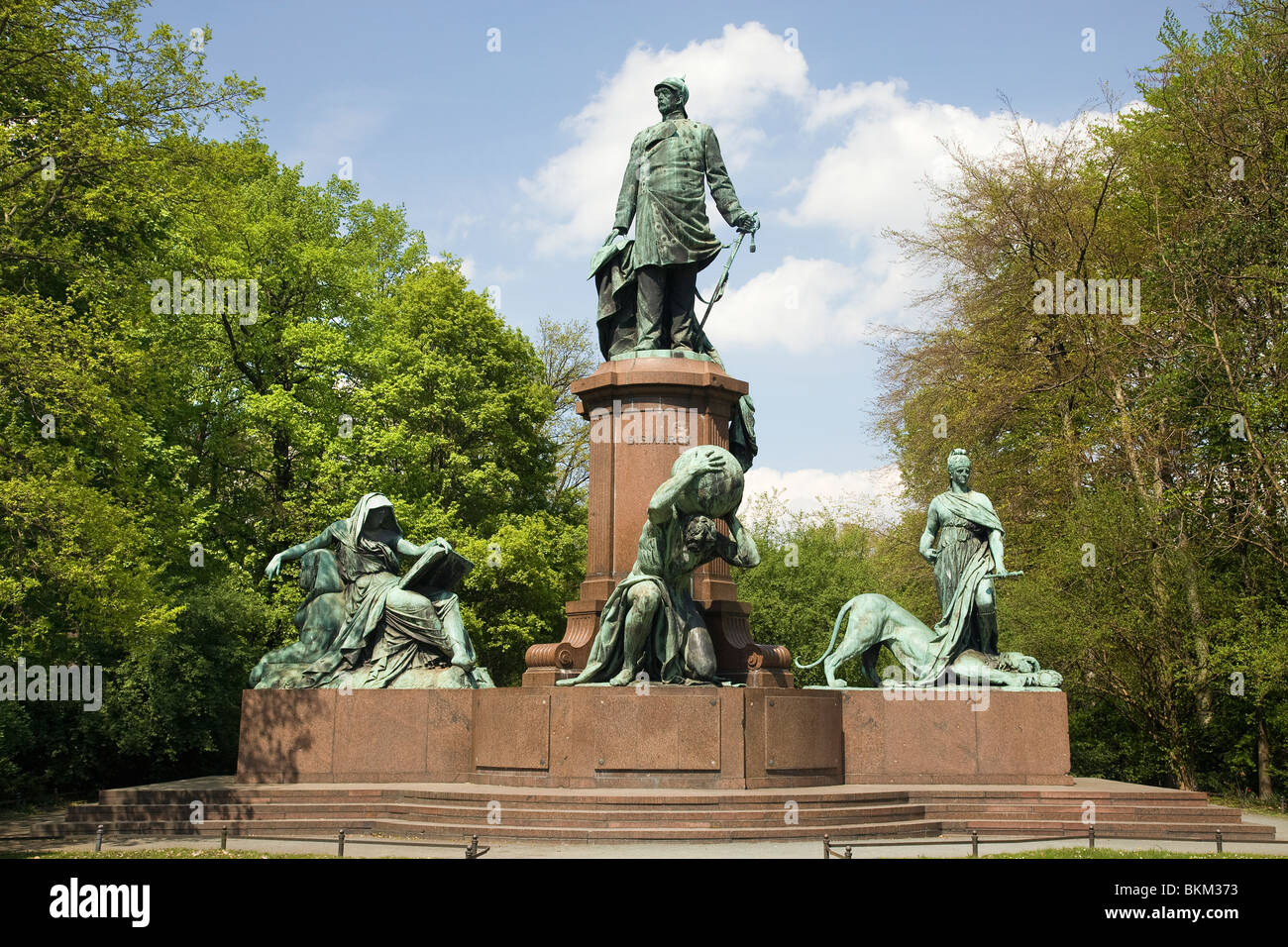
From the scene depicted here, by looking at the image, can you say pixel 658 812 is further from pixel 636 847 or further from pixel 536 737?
pixel 536 737

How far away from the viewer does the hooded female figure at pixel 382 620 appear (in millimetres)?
14484

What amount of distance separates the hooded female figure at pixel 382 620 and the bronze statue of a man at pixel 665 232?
11.6ft

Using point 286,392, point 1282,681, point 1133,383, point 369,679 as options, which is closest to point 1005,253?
point 1133,383

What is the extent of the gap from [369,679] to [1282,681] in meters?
14.3

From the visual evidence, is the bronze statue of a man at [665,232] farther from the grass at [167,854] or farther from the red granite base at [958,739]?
the grass at [167,854]

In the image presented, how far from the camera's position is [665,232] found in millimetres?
14570

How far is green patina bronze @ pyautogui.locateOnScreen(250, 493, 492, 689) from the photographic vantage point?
47.3ft

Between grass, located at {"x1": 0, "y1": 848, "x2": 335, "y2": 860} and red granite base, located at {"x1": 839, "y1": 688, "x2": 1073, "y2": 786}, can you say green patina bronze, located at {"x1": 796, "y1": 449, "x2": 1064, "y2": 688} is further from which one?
grass, located at {"x1": 0, "y1": 848, "x2": 335, "y2": 860}

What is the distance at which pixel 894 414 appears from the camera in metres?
30.1

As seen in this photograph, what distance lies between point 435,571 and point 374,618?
912 mm

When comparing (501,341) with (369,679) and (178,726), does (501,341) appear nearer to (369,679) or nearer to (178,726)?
(178,726)

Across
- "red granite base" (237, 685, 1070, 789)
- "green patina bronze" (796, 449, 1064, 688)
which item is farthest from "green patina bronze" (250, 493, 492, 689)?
"green patina bronze" (796, 449, 1064, 688)

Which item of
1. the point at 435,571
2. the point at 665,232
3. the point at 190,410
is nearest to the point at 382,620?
the point at 435,571

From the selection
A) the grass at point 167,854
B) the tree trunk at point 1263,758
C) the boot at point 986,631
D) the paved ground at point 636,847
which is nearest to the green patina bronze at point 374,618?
the paved ground at point 636,847
